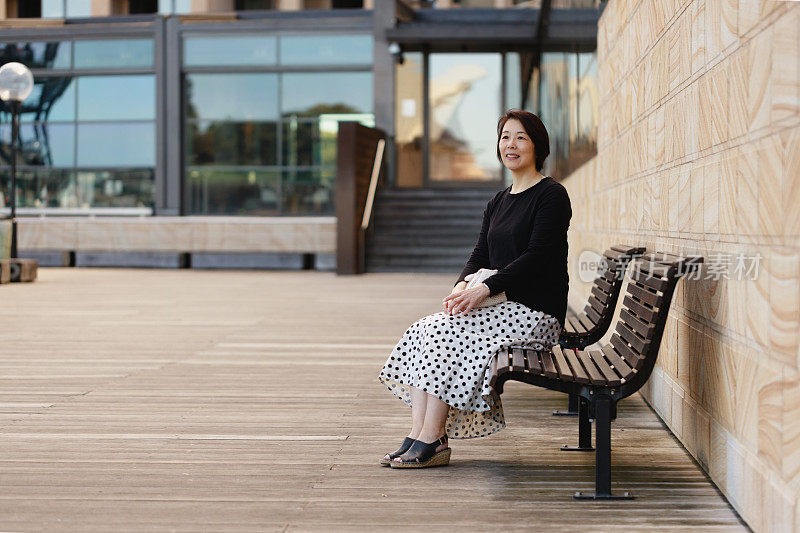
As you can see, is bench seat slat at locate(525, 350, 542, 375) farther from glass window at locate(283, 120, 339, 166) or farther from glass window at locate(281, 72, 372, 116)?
glass window at locate(283, 120, 339, 166)

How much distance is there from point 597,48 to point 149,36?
16.4m

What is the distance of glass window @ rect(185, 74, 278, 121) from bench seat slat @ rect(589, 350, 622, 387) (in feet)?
64.1

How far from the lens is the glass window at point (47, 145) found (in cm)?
2405

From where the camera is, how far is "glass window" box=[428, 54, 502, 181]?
2297cm

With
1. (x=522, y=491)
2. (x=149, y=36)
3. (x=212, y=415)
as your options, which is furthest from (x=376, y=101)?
(x=522, y=491)

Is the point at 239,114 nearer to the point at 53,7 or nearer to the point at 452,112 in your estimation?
the point at 452,112

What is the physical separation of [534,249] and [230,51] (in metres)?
19.9

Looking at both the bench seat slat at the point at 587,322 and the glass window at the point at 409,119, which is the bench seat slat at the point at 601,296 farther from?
the glass window at the point at 409,119

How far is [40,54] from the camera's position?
24.1 m

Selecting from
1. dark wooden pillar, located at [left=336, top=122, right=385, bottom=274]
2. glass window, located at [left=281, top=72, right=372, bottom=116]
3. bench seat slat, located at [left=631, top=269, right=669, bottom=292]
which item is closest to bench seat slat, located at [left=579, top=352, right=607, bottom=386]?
bench seat slat, located at [left=631, top=269, right=669, bottom=292]

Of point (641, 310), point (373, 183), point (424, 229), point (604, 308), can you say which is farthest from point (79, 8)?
point (641, 310)

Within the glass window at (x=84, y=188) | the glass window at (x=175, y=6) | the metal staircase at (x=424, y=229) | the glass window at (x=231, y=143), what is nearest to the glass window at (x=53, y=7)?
the glass window at (x=175, y=6)

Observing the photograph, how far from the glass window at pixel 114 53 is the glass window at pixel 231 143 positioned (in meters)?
1.95

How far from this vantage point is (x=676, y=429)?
4898mm
